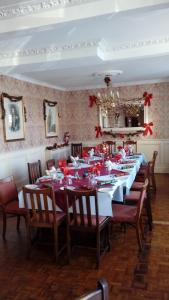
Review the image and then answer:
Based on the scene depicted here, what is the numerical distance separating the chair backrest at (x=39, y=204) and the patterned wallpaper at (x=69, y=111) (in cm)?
243

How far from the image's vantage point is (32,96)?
20.8 feet

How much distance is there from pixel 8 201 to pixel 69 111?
16.4 feet

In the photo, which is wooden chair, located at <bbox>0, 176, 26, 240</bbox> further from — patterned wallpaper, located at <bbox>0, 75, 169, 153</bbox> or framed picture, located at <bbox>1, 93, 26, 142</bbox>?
framed picture, located at <bbox>1, 93, 26, 142</bbox>

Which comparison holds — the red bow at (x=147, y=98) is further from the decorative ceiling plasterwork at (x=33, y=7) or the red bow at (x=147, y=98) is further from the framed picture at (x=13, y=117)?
the decorative ceiling plasterwork at (x=33, y=7)

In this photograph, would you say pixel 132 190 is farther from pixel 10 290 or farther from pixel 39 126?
pixel 39 126

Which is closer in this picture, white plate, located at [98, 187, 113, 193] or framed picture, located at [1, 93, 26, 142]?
white plate, located at [98, 187, 113, 193]

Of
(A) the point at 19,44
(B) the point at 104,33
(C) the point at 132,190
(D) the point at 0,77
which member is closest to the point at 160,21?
(B) the point at 104,33

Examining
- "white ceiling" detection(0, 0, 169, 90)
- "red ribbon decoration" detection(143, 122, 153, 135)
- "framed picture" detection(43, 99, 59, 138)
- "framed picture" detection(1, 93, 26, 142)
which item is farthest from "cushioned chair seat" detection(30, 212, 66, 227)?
"red ribbon decoration" detection(143, 122, 153, 135)

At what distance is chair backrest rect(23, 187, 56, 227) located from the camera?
2.84 metres

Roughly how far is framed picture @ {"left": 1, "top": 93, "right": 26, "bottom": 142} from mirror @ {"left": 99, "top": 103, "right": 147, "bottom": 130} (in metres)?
2.73

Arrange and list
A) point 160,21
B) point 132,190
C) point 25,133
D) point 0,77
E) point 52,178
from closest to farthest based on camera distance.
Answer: point 160,21, point 52,178, point 132,190, point 0,77, point 25,133

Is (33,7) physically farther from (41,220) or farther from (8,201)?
(8,201)

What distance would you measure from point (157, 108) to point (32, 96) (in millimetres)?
3491

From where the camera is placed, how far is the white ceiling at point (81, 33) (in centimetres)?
241
